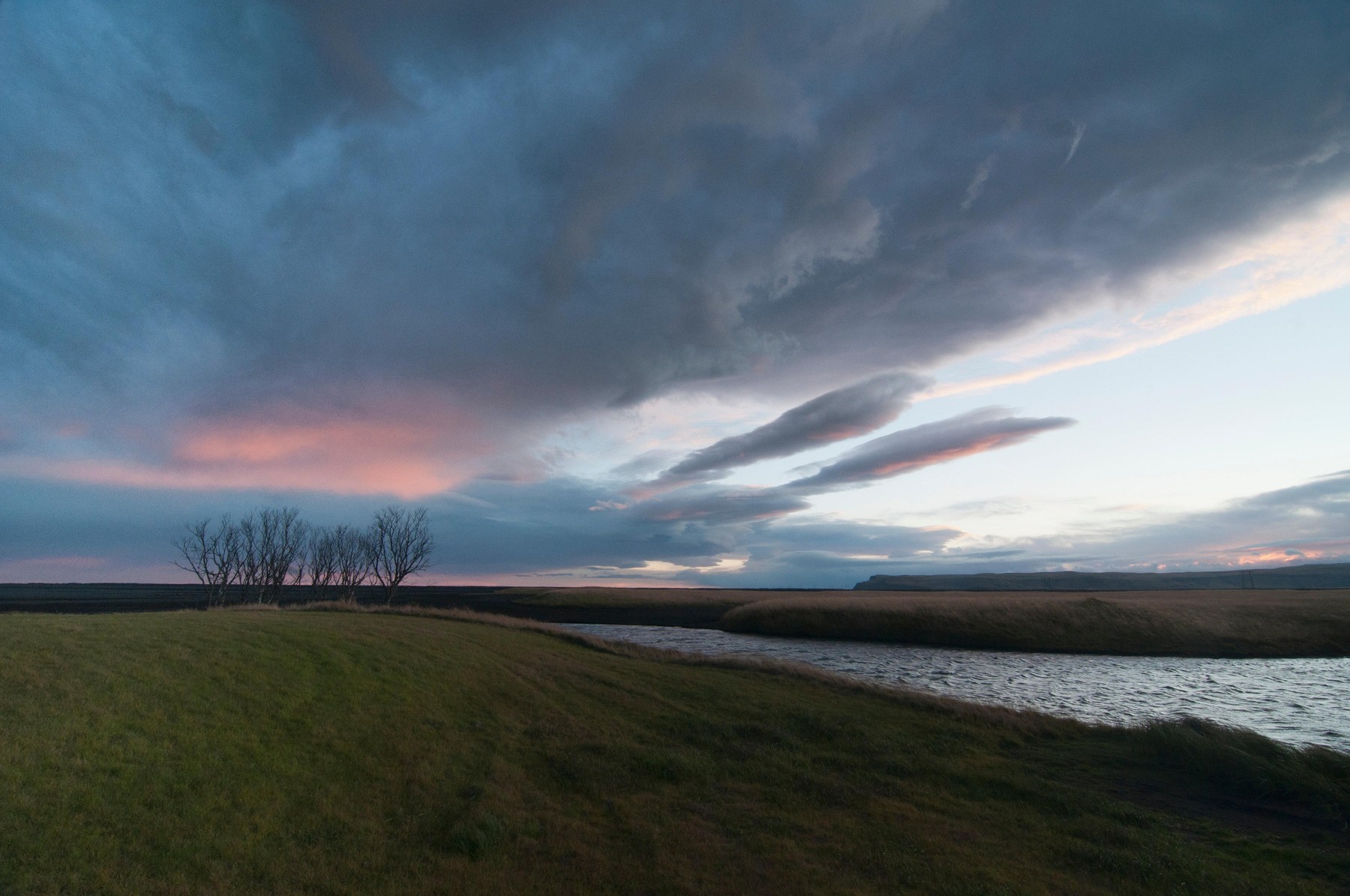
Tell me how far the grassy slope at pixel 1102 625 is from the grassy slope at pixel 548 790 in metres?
43.8

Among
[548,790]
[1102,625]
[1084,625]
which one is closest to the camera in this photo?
[548,790]

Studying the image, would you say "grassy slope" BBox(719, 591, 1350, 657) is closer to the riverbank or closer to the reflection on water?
the riverbank

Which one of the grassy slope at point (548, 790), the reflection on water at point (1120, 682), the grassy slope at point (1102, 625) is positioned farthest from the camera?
the grassy slope at point (1102, 625)

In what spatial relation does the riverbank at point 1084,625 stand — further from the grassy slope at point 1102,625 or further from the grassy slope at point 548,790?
the grassy slope at point 548,790

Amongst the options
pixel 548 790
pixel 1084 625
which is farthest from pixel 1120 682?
pixel 548 790

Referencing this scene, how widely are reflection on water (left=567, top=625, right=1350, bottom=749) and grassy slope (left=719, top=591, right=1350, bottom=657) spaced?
4.49 metres

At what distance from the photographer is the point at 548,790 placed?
15789 millimetres

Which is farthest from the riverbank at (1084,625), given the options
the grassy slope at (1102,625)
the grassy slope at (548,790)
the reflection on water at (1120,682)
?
the grassy slope at (548,790)

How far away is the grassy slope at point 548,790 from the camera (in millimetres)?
10742

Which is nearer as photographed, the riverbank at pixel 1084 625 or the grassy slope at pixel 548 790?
the grassy slope at pixel 548 790

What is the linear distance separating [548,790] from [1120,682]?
137ft

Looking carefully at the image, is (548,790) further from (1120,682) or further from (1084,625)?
(1084,625)

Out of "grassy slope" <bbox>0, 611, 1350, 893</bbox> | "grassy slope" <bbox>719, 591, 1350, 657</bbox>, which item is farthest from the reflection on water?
"grassy slope" <bbox>0, 611, 1350, 893</bbox>

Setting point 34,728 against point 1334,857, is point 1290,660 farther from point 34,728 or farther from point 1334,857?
point 34,728
